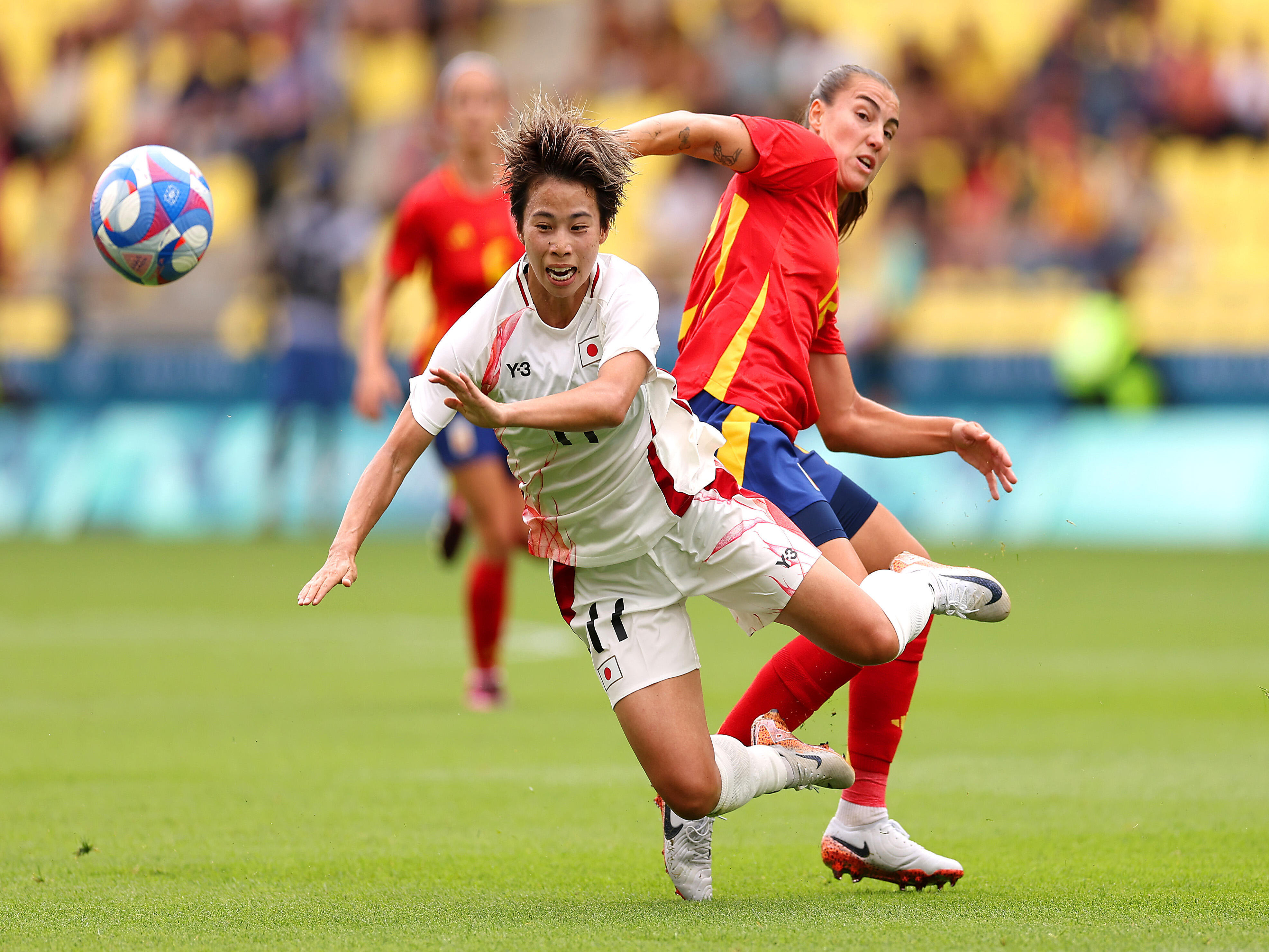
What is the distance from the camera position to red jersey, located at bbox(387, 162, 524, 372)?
8.25 metres

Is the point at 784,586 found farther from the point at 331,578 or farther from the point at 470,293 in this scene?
the point at 470,293

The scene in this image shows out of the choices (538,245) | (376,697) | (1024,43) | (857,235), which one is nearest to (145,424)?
(857,235)

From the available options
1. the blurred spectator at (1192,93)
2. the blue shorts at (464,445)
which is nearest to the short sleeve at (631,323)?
the blue shorts at (464,445)

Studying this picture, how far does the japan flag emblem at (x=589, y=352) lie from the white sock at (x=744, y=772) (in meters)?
1.02

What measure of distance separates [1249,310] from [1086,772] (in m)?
11.7

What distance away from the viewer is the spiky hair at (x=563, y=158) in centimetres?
400

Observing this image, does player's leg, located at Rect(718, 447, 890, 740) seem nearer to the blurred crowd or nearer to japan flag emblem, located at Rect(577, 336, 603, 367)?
japan flag emblem, located at Rect(577, 336, 603, 367)

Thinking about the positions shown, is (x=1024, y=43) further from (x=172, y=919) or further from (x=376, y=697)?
(x=172, y=919)

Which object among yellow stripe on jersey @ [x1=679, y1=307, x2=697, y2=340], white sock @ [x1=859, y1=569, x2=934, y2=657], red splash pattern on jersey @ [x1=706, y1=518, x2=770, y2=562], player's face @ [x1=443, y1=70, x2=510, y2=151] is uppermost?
player's face @ [x1=443, y1=70, x2=510, y2=151]

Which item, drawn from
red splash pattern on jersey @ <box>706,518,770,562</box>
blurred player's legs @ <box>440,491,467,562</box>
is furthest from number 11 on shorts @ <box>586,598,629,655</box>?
blurred player's legs @ <box>440,491,467,562</box>

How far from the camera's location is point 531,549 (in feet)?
14.6

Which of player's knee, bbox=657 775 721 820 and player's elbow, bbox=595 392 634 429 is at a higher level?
player's elbow, bbox=595 392 634 429

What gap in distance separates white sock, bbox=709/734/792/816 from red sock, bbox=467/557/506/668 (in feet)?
12.0

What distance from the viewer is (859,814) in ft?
15.2
